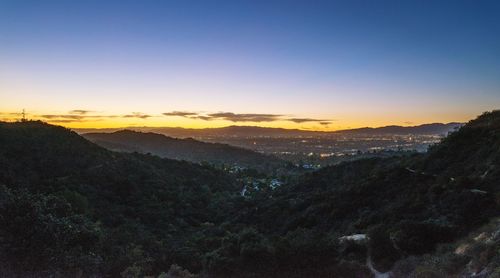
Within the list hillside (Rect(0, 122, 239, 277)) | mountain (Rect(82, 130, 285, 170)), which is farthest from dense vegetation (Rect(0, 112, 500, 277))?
mountain (Rect(82, 130, 285, 170))

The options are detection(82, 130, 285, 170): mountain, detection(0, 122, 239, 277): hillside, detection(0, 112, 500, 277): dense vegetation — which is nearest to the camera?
detection(0, 122, 239, 277): hillside

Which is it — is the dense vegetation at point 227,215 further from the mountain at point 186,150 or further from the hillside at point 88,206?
the mountain at point 186,150

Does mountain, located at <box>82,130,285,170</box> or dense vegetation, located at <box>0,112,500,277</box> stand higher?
dense vegetation, located at <box>0,112,500,277</box>

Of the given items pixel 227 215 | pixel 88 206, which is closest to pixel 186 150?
pixel 227 215

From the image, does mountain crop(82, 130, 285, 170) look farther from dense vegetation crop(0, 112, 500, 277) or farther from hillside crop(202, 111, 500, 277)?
hillside crop(202, 111, 500, 277)

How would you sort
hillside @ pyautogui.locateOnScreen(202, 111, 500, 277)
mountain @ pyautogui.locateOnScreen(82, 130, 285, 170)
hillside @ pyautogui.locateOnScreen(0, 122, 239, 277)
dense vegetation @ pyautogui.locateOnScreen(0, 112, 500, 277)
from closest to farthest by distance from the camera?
hillside @ pyautogui.locateOnScreen(0, 122, 239, 277) < dense vegetation @ pyautogui.locateOnScreen(0, 112, 500, 277) < hillside @ pyautogui.locateOnScreen(202, 111, 500, 277) < mountain @ pyautogui.locateOnScreen(82, 130, 285, 170)

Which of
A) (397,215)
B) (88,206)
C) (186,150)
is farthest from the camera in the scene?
(186,150)

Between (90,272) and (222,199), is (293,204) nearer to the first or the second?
(222,199)

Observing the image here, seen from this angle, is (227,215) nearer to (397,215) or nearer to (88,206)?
(88,206)

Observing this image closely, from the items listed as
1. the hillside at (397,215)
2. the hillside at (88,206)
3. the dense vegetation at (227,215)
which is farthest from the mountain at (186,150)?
the hillside at (397,215)
